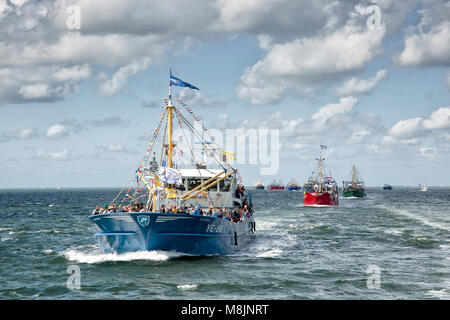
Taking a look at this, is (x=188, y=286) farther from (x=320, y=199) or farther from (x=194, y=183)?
(x=320, y=199)

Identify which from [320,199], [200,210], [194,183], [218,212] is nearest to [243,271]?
[200,210]

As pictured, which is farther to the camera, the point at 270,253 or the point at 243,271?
the point at 270,253

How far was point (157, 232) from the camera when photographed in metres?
29.6

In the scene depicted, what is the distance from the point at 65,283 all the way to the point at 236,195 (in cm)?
2034

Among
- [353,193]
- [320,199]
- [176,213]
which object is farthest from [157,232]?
[353,193]

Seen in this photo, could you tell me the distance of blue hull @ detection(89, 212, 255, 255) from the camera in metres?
29.3

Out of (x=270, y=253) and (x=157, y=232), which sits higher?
(x=157, y=232)

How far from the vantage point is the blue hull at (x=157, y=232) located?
29312 millimetres

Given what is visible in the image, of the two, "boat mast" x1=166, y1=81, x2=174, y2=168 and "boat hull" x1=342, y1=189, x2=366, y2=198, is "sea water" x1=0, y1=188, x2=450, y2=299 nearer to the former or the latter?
"boat mast" x1=166, y1=81, x2=174, y2=168

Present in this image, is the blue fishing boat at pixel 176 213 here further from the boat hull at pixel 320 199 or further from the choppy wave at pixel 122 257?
the boat hull at pixel 320 199

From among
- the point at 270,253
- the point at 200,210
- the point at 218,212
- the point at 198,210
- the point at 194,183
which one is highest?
the point at 194,183

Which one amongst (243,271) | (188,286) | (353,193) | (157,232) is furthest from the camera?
(353,193)

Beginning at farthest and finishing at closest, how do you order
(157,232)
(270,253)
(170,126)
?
1. (270,253)
2. (170,126)
3. (157,232)

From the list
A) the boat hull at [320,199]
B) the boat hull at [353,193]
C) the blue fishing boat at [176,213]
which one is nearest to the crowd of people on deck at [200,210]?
the blue fishing boat at [176,213]
